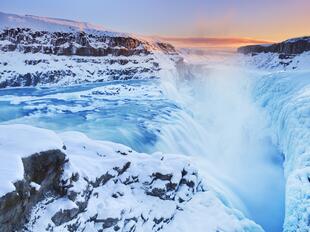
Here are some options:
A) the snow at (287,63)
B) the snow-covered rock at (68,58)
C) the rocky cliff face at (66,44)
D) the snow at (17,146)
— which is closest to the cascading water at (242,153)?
the snow at (17,146)

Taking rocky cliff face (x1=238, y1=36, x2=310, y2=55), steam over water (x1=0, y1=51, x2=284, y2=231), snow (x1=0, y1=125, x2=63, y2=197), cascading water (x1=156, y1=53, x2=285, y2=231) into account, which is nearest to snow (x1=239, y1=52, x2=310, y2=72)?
rocky cliff face (x1=238, y1=36, x2=310, y2=55)

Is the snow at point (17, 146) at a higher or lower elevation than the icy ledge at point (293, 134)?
higher

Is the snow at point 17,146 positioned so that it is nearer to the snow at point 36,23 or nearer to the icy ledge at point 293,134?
the icy ledge at point 293,134

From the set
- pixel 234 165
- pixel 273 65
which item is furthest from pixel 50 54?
pixel 234 165

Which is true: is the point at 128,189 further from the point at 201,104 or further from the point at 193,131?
the point at 201,104

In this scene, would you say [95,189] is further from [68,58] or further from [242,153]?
[68,58]
